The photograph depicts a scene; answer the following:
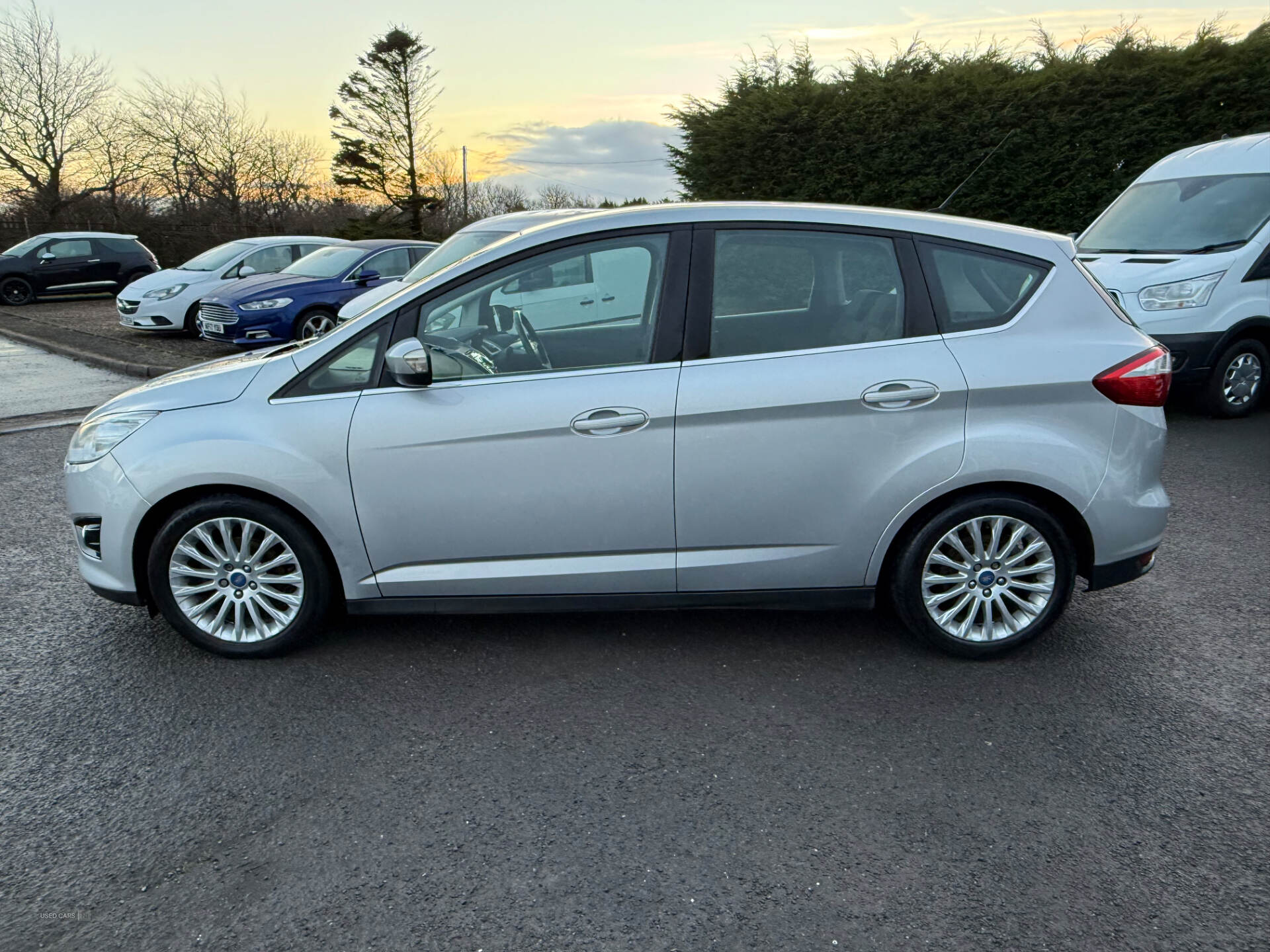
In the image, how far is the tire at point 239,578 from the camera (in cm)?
398

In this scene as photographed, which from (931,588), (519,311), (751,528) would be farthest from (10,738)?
(931,588)

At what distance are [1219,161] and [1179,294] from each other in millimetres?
1937

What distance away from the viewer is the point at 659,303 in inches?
155

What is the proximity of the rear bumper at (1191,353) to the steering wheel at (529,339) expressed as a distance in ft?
20.7

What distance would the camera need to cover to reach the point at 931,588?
3998mm

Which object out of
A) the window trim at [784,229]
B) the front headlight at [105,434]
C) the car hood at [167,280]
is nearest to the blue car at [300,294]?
the car hood at [167,280]

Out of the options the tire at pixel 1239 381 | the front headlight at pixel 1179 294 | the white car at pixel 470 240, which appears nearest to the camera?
the front headlight at pixel 1179 294

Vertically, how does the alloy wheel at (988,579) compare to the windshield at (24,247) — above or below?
below

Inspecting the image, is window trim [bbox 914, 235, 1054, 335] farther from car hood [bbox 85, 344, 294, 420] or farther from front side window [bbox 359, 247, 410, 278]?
front side window [bbox 359, 247, 410, 278]

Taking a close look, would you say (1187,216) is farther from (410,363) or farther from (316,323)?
(316,323)

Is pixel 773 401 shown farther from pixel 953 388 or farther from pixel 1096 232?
pixel 1096 232

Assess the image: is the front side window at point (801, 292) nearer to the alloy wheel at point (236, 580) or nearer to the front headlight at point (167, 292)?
the alloy wheel at point (236, 580)

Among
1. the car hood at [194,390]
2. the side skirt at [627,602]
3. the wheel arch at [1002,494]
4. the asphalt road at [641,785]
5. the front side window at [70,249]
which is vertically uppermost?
the front side window at [70,249]

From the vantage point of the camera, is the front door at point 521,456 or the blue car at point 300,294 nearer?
the front door at point 521,456
